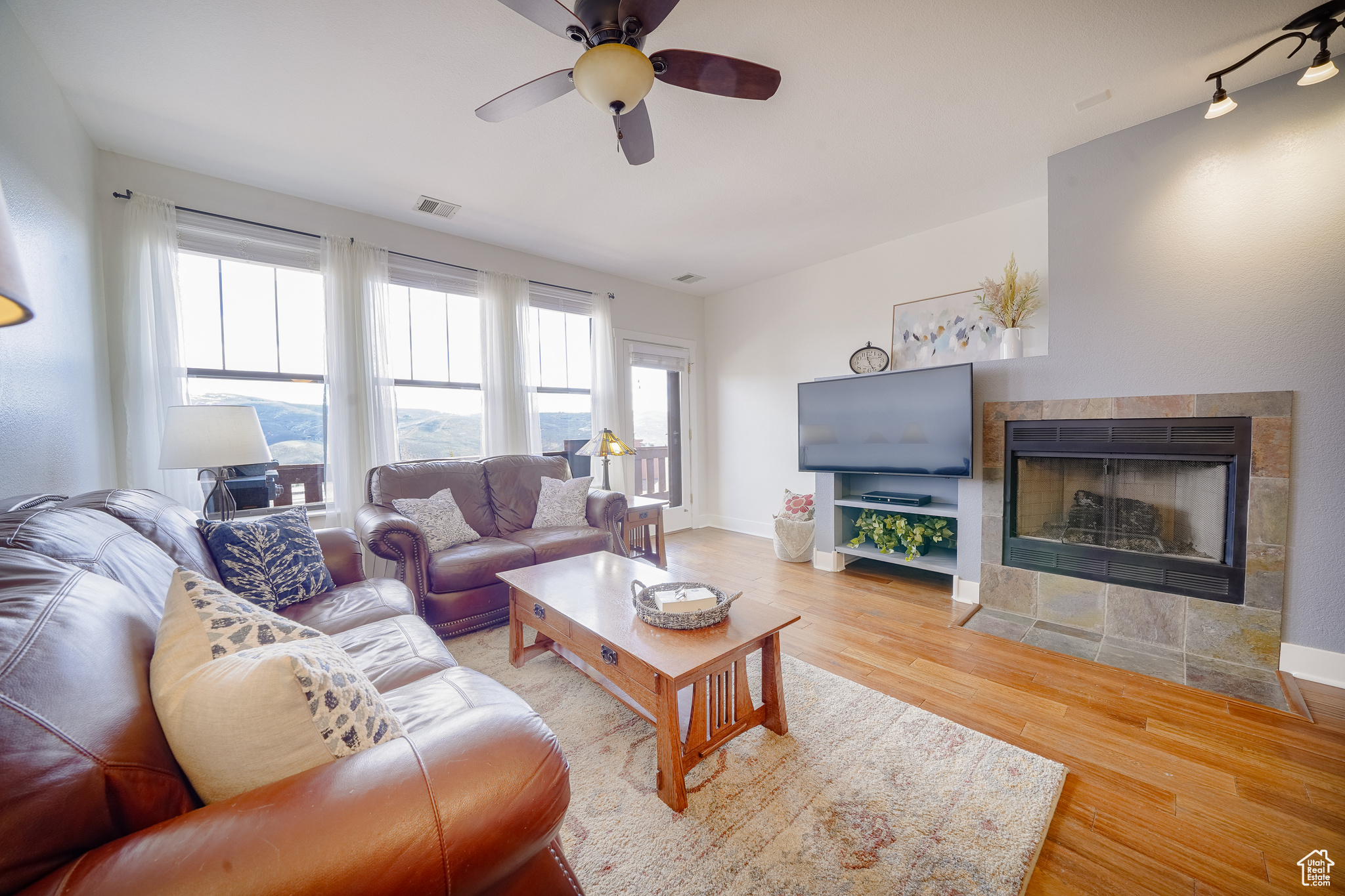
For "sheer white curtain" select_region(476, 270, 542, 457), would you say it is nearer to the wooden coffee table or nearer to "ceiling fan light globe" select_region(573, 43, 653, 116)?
the wooden coffee table

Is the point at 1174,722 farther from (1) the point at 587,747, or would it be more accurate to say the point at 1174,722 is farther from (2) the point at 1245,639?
(1) the point at 587,747

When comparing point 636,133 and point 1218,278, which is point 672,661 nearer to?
point 636,133

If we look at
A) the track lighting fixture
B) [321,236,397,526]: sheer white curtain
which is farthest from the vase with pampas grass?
[321,236,397,526]: sheer white curtain

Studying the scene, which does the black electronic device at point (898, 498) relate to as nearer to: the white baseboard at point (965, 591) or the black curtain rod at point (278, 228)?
the white baseboard at point (965, 591)

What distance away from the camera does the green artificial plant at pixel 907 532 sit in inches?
135

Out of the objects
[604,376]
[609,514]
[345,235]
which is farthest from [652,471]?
[345,235]

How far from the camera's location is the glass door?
16.5 feet

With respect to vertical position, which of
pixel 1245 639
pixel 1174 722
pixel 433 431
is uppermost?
pixel 433 431

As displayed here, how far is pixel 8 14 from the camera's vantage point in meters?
1.66

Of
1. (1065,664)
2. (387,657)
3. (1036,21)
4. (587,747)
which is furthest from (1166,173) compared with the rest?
(387,657)

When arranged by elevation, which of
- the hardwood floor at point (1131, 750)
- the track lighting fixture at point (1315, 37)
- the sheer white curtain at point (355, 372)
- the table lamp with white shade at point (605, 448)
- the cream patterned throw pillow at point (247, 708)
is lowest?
the hardwood floor at point (1131, 750)

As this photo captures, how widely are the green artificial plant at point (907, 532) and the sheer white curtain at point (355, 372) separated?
11.7ft

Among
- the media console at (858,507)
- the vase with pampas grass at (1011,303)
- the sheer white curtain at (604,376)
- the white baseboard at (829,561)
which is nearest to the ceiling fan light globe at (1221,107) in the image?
the vase with pampas grass at (1011,303)

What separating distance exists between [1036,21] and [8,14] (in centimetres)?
371
